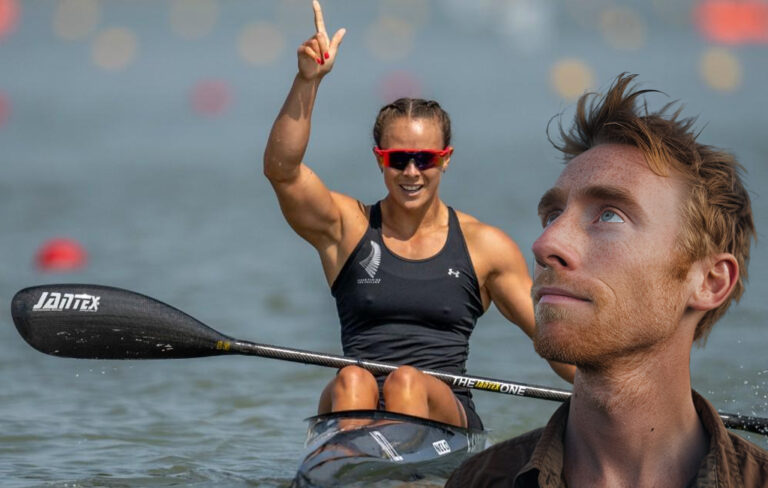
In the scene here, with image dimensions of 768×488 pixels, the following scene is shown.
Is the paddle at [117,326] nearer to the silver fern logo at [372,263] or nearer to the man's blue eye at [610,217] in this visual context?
the silver fern logo at [372,263]

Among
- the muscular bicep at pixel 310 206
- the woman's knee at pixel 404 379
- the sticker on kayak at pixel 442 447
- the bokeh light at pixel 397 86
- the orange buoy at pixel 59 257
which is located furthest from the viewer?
the bokeh light at pixel 397 86

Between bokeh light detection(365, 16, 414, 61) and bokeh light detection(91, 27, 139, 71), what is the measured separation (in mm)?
5837

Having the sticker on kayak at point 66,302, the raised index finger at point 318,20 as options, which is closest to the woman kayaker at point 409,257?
the raised index finger at point 318,20

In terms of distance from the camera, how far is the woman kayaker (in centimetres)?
534

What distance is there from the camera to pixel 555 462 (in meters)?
2.18

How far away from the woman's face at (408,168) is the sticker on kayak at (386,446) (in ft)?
4.03

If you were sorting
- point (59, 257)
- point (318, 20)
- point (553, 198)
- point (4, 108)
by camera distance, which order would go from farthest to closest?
1. point (4, 108)
2. point (59, 257)
3. point (318, 20)
4. point (553, 198)

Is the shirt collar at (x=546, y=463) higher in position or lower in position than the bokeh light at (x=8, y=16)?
lower

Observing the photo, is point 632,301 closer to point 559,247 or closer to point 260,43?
point 559,247

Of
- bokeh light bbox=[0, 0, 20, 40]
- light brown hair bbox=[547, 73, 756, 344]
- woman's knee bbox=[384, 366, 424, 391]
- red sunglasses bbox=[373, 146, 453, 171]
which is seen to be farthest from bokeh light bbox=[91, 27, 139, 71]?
light brown hair bbox=[547, 73, 756, 344]

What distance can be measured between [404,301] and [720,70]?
24.0 meters

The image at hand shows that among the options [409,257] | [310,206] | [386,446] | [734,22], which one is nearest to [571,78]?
[734,22]

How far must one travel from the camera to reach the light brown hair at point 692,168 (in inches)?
86.4

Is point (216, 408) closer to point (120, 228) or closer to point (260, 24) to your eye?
point (120, 228)
